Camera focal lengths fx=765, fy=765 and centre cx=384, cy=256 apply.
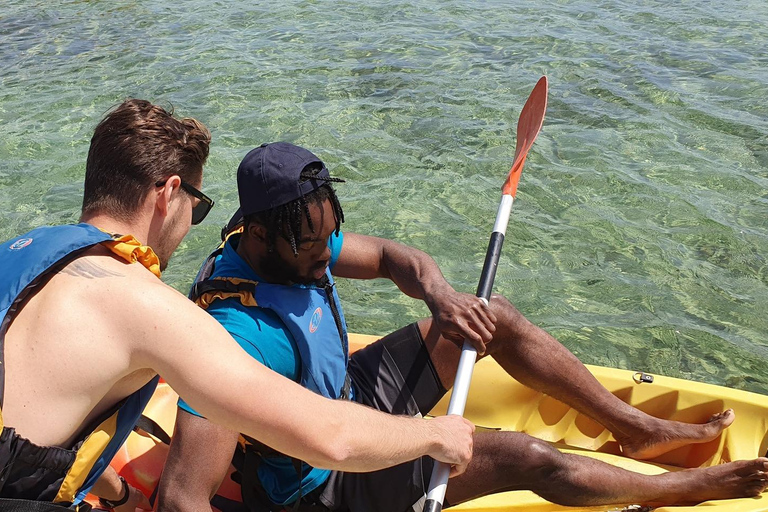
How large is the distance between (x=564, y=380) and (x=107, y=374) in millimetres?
1729

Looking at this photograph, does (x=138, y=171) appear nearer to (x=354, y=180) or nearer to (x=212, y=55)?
(x=354, y=180)

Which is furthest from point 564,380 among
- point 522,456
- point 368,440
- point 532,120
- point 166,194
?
point 166,194


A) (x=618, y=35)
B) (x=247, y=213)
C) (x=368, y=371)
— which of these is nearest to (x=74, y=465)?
(x=247, y=213)

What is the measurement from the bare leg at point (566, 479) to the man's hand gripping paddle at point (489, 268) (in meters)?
0.16

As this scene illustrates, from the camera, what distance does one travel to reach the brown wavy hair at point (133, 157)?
1.74 meters

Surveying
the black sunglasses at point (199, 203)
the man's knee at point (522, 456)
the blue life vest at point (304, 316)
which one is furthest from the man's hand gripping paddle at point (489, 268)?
the black sunglasses at point (199, 203)

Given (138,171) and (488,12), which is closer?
(138,171)

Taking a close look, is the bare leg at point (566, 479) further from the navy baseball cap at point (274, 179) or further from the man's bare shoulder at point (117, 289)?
the man's bare shoulder at point (117, 289)

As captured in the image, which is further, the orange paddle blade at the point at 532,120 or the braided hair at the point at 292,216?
the orange paddle blade at the point at 532,120

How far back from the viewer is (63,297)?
1.43 metres

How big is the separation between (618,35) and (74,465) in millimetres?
7631

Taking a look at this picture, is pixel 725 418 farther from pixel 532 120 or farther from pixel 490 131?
pixel 490 131

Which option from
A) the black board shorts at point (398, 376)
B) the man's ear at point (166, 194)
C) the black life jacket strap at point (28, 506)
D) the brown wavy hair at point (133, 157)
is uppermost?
the brown wavy hair at point (133, 157)

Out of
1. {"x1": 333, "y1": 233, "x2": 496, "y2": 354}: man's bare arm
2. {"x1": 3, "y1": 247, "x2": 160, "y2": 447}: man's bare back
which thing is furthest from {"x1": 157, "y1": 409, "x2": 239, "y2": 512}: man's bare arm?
{"x1": 333, "y1": 233, "x2": 496, "y2": 354}: man's bare arm
